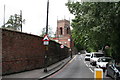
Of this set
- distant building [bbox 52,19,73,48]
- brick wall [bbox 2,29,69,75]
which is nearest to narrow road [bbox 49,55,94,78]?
brick wall [bbox 2,29,69,75]

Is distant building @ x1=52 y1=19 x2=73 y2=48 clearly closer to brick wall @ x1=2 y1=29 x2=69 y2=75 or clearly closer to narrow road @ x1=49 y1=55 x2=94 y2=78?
narrow road @ x1=49 y1=55 x2=94 y2=78

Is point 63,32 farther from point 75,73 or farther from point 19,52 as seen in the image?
point 19,52

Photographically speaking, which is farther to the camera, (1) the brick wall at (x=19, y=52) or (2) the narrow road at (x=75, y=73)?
(2) the narrow road at (x=75, y=73)

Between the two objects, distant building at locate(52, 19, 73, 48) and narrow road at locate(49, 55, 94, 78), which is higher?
distant building at locate(52, 19, 73, 48)

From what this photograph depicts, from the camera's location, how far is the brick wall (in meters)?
11.4

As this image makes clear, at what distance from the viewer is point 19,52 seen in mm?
13102

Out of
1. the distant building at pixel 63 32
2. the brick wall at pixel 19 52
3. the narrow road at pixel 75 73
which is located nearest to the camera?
the brick wall at pixel 19 52

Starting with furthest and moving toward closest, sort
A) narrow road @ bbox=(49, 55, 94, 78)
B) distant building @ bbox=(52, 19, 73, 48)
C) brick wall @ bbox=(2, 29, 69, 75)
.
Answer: distant building @ bbox=(52, 19, 73, 48), narrow road @ bbox=(49, 55, 94, 78), brick wall @ bbox=(2, 29, 69, 75)

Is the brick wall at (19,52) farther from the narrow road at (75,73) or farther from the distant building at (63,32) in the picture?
the distant building at (63,32)

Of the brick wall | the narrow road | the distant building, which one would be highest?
the distant building

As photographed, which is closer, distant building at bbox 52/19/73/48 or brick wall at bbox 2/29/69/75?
brick wall at bbox 2/29/69/75

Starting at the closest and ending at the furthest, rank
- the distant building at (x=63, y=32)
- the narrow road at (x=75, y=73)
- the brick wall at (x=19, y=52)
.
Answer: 1. the brick wall at (x=19, y=52)
2. the narrow road at (x=75, y=73)
3. the distant building at (x=63, y=32)

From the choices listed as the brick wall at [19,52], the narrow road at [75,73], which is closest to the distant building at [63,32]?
the narrow road at [75,73]

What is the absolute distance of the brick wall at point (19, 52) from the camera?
11422mm
